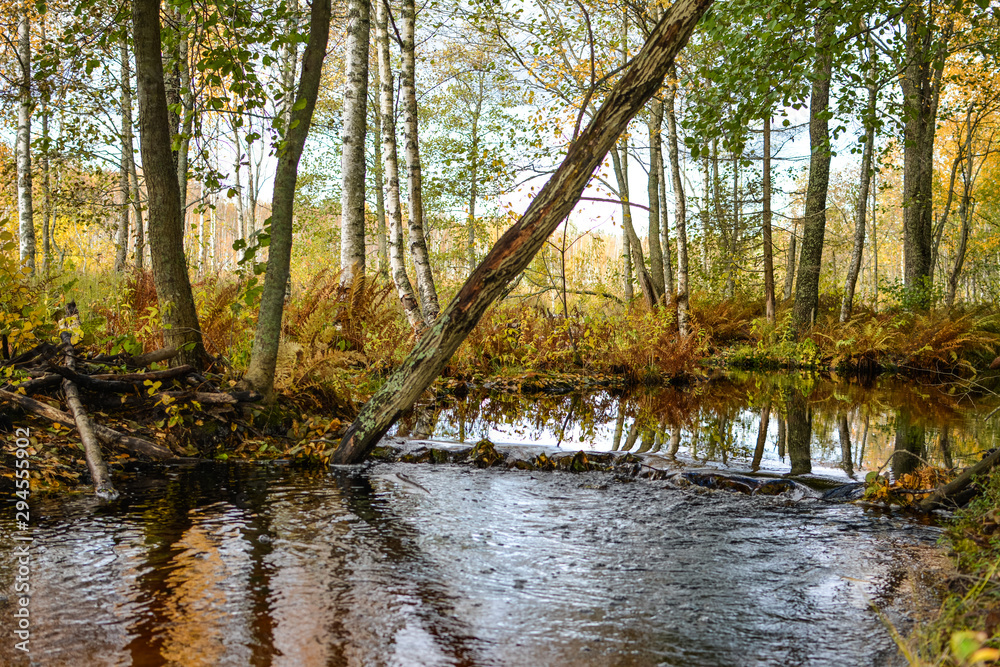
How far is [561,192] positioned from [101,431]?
3636 mm

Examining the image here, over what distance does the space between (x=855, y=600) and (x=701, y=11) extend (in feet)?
10.2

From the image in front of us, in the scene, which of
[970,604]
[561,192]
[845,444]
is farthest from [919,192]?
[970,604]

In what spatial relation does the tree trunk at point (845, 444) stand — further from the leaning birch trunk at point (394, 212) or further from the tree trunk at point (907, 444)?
the leaning birch trunk at point (394, 212)

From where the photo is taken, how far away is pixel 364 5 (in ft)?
28.5

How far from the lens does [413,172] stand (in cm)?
930

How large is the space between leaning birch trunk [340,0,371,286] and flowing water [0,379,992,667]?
15.2 feet

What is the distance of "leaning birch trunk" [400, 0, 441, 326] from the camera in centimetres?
909

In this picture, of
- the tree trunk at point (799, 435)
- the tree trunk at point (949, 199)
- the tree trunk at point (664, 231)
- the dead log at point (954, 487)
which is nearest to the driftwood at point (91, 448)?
the tree trunk at point (799, 435)

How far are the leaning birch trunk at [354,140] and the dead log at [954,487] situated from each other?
6.87 m

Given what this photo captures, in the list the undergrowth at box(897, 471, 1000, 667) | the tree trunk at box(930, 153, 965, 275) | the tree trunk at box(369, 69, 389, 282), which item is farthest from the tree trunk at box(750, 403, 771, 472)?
the tree trunk at box(369, 69, 389, 282)

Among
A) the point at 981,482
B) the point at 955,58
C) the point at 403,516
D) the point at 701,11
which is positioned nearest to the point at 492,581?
the point at 403,516

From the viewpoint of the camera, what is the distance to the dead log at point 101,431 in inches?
167

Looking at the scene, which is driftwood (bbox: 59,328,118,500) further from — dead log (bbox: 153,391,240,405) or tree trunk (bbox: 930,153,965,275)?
tree trunk (bbox: 930,153,965,275)

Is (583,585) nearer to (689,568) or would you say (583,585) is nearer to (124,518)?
(689,568)
